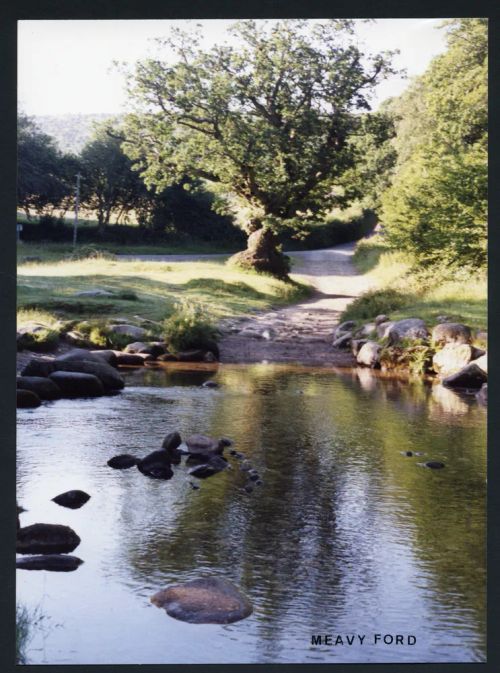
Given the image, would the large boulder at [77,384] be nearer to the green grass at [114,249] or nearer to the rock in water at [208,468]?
the green grass at [114,249]

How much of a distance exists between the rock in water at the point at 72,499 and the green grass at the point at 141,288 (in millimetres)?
1635

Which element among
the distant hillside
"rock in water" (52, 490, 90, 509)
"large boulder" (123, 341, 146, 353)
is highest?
the distant hillside

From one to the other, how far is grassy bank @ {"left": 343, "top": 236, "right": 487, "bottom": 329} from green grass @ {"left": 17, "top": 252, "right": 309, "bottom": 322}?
62 cm

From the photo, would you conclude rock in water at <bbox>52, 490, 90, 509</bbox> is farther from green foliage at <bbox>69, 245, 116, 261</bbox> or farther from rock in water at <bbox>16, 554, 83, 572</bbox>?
green foliage at <bbox>69, 245, 116, 261</bbox>

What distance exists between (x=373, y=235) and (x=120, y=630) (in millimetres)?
3965

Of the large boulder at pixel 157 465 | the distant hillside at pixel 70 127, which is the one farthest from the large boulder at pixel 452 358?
the distant hillside at pixel 70 127

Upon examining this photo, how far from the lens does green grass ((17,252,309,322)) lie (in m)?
5.89

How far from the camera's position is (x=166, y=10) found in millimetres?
3797

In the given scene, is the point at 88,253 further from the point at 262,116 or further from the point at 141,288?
the point at 262,116

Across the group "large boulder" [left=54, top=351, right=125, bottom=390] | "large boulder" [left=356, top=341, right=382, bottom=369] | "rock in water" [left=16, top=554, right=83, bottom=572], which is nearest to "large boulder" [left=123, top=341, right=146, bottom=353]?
"large boulder" [left=54, top=351, right=125, bottom=390]

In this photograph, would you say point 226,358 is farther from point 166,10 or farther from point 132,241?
point 166,10

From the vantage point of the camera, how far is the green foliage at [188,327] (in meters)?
7.20

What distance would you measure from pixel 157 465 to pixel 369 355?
3239mm

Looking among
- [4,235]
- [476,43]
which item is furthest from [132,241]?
[476,43]
